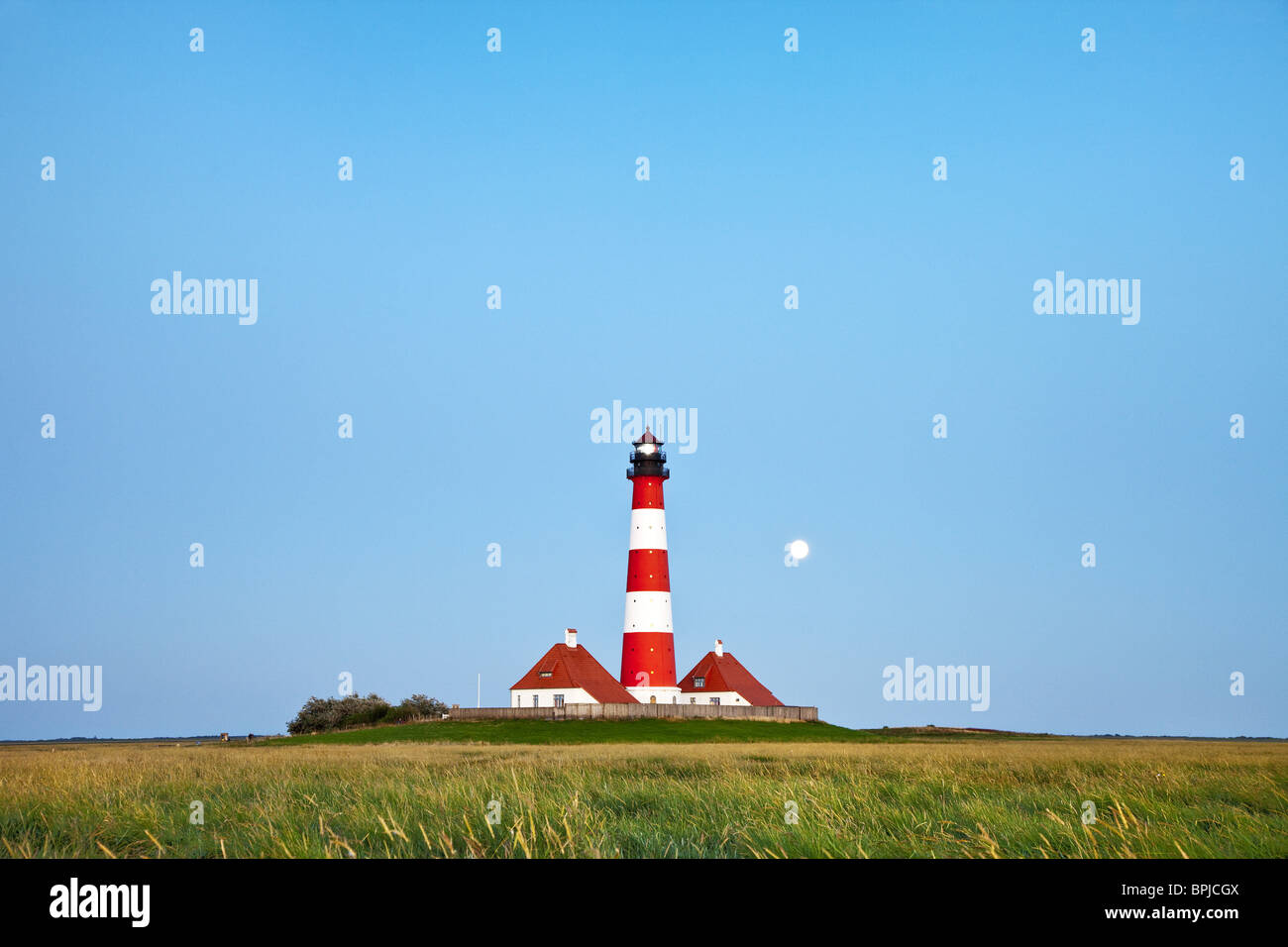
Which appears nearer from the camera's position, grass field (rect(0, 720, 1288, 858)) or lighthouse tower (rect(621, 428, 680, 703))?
grass field (rect(0, 720, 1288, 858))

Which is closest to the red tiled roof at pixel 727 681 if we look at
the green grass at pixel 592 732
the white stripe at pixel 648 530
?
the green grass at pixel 592 732

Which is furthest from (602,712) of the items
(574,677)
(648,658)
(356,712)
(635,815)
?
(635,815)

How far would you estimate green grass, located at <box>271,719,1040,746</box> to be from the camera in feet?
158

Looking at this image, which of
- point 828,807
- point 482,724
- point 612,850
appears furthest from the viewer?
point 482,724

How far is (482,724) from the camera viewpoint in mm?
55031

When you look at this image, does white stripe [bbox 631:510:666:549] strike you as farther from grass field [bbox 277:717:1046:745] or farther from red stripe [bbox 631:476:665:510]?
grass field [bbox 277:717:1046:745]

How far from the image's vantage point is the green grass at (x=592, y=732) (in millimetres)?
48081

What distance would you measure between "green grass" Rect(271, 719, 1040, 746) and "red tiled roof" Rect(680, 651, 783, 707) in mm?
7596

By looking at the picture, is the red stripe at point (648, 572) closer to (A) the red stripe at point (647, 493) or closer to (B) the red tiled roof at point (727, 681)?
(A) the red stripe at point (647, 493)

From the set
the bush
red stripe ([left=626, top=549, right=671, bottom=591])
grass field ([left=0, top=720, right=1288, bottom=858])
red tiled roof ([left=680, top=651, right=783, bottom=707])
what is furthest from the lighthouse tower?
grass field ([left=0, top=720, right=1288, bottom=858])
